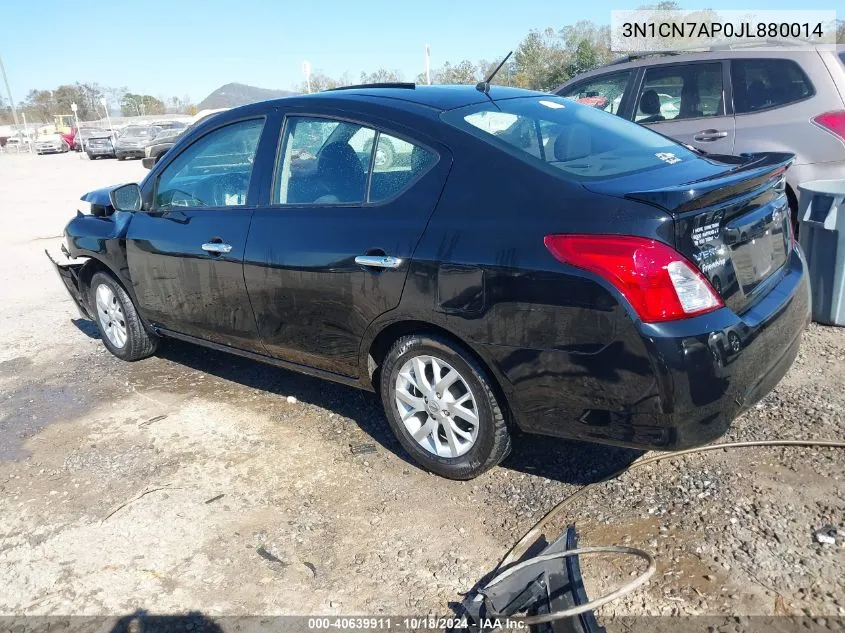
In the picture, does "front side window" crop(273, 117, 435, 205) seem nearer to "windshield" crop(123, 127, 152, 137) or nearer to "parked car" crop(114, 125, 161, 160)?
"parked car" crop(114, 125, 161, 160)

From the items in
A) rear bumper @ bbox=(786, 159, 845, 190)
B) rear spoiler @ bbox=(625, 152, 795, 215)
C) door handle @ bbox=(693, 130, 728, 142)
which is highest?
rear spoiler @ bbox=(625, 152, 795, 215)

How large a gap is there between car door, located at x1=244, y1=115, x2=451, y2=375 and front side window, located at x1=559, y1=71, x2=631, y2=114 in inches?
152

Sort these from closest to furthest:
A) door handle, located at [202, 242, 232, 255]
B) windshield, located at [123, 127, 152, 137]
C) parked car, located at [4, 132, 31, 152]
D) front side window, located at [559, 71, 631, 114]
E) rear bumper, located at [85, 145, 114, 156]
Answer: door handle, located at [202, 242, 232, 255]
front side window, located at [559, 71, 631, 114]
windshield, located at [123, 127, 152, 137]
rear bumper, located at [85, 145, 114, 156]
parked car, located at [4, 132, 31, 152]

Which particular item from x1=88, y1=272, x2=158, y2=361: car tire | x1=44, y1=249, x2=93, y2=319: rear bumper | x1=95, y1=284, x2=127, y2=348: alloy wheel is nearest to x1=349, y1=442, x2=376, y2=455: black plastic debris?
x1=88, y1=272, x2=158, y2=361: car tire

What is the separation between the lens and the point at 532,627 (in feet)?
7.66

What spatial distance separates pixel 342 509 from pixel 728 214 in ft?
6.68

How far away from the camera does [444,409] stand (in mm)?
3160

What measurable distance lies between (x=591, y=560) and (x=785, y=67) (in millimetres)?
4627

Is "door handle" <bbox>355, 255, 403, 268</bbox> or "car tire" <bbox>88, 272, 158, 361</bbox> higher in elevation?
"door handle" <bbox>355, 255, 403, 268</bbox>

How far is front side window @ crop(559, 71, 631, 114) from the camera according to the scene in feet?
21.9

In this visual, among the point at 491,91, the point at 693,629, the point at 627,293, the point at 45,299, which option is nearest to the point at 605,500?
the point at 693,629

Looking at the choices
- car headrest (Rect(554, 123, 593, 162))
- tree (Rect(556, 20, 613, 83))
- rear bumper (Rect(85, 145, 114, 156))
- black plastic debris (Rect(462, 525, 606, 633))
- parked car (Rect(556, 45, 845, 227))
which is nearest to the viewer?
black plastic debris (Rect(462, 525, 606, 633))

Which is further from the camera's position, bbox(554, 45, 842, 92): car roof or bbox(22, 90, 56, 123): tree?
bbox(22, 90, 56, 123): tree

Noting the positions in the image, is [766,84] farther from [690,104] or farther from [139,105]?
[139,105]
